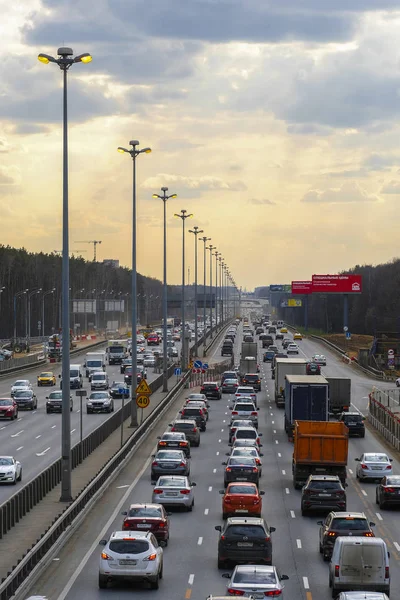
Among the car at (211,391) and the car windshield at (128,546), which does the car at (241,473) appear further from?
the car at (211,391)

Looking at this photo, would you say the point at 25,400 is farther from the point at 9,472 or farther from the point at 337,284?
the point at 337,284

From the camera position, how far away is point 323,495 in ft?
111

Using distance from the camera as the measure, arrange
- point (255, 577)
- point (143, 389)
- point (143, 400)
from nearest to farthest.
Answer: point (255, 577)
point (143, 400)
point (143, 389)

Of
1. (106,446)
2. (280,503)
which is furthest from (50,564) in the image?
(106,446)

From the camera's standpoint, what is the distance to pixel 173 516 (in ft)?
112

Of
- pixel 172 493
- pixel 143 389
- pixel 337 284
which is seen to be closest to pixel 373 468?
pixel 172 493

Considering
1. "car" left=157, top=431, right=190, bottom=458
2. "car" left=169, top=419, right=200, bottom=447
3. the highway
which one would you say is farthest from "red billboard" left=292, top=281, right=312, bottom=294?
"car" left=157, top=431, right=190, bottom=458

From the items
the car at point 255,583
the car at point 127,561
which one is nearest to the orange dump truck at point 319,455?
the car at point 127,561

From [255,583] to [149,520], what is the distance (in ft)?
25.3

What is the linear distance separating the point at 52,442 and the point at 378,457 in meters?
17.2

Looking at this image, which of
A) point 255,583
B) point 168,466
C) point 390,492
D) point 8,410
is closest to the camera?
point 255,583

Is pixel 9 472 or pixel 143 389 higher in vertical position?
pixel 143 389

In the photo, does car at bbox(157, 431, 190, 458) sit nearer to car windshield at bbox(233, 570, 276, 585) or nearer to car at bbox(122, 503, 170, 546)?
car at bbox(122, 503, 170, 546)

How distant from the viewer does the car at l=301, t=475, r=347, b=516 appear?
33.5 metres
